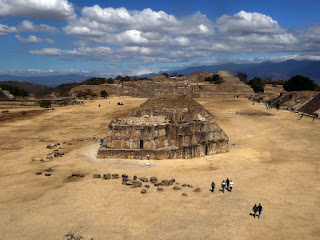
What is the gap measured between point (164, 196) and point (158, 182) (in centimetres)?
224

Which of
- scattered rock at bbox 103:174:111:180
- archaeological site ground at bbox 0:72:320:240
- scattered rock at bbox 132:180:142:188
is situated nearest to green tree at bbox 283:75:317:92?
archaeological site ground at bbox 0:72:320:240

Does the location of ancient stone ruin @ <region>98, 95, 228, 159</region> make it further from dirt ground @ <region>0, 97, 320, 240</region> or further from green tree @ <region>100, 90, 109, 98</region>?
green tree @ <region>100, 90, 109, 98</region>

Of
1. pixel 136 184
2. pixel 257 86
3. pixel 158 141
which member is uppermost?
pixel 257 86

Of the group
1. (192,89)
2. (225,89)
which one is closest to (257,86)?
(225,89)

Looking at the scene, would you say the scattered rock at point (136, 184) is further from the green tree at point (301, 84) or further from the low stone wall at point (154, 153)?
the green tree at point (301, 84)

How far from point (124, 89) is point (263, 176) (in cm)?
7514

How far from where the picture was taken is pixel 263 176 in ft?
65.2

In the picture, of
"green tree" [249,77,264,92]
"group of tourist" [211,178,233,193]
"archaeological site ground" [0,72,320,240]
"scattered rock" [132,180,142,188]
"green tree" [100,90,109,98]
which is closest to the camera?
"archaeological site ground" [0,72,320,240]

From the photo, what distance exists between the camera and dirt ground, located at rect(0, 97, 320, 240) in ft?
42.2

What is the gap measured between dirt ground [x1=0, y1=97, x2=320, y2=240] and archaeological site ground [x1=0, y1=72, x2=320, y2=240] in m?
0.06

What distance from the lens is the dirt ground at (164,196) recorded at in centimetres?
1285

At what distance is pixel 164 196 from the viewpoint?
54.3ft

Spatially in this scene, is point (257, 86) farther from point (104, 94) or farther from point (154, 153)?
point (154, 153)

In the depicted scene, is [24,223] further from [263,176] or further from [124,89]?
[124,89]
